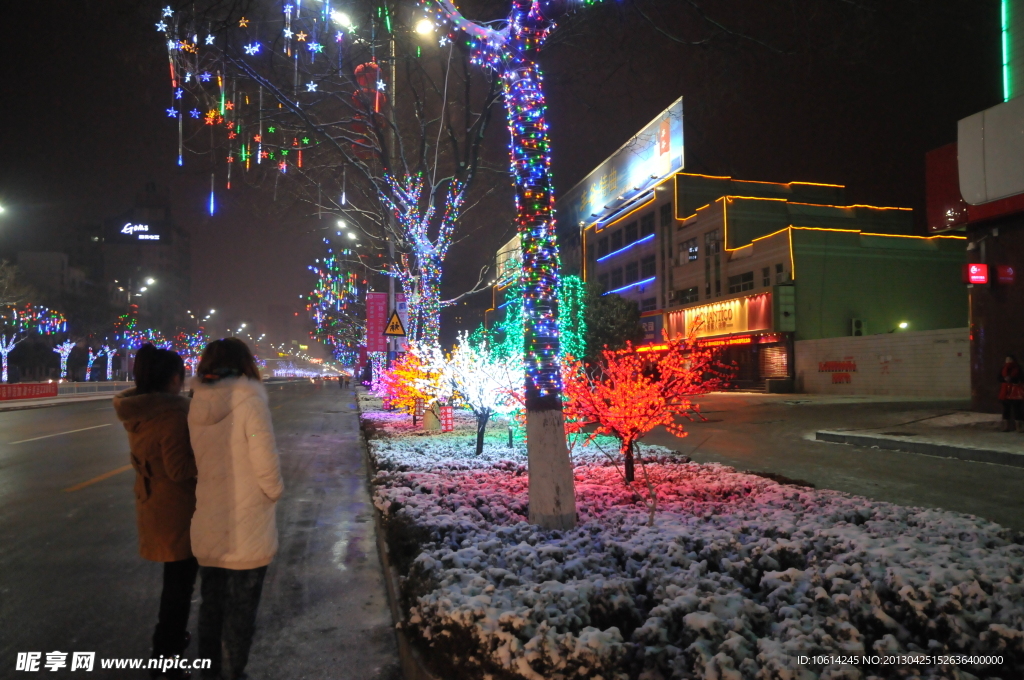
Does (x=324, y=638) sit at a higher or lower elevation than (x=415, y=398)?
lower

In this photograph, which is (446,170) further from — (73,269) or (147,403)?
(73,269)

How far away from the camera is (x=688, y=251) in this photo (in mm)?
43188

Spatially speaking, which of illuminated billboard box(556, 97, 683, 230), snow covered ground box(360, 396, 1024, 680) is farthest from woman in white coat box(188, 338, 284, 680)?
illuminated billboard box(556, 97, 683, 230)

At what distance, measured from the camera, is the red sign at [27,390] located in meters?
31.4

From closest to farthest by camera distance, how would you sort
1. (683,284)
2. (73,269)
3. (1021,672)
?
1. (1021,672)
2. (683,284)
3. (73,269)

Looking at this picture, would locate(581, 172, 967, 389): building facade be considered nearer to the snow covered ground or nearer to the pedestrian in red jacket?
the pedestrian in red jacket

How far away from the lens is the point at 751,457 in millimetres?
11516

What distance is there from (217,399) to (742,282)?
126 feet

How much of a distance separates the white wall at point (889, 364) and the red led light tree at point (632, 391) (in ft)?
65.9

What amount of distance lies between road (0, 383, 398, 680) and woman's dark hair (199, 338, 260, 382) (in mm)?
1790

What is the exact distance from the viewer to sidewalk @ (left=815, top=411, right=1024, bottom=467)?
10320mm

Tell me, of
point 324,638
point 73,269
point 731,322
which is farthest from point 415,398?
point 73,269

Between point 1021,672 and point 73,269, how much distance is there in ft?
312

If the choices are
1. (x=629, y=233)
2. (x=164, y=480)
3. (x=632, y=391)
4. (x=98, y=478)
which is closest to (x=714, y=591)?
(x=164, y=480)
